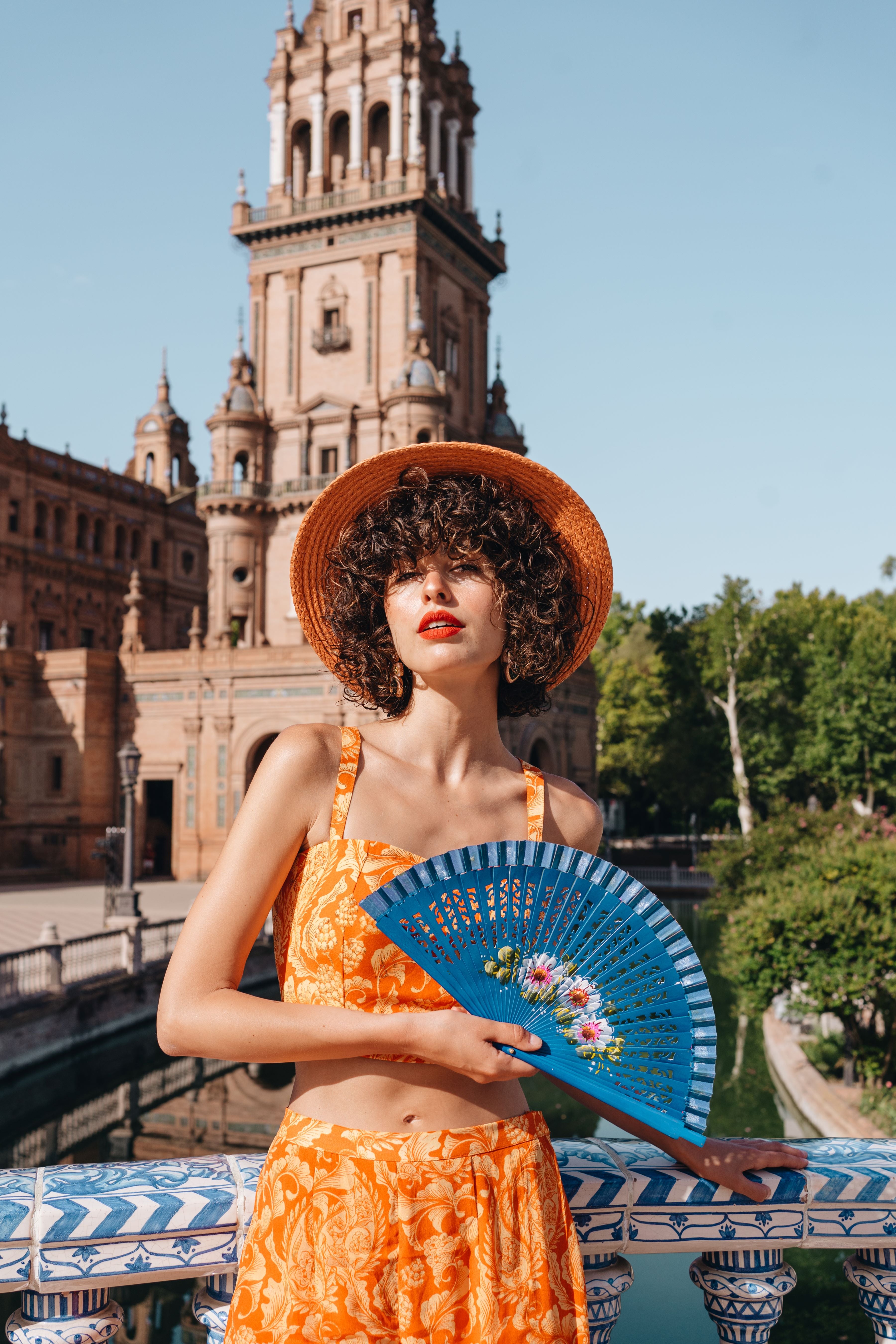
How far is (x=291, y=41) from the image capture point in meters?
36.6

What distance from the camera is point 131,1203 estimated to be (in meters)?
2.03

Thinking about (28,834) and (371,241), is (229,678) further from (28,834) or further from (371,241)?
(371,241)

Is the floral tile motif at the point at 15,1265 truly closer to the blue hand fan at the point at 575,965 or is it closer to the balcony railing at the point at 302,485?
the blue hand fan at the point at 575,965

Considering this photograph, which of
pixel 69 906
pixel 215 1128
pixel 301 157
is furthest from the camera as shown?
pixel 301 157

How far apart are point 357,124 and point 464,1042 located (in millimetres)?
37748

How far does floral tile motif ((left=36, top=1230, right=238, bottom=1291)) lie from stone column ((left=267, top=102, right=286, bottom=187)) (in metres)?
37.8

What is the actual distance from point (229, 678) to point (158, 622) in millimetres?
12983

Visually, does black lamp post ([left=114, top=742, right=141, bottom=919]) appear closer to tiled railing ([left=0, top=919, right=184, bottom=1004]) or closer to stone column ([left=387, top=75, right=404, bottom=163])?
tiled railing ([left=0, top=919, right=184, bottom=1004])

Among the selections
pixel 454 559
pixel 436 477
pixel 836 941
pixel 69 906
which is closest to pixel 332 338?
pixel 69 906

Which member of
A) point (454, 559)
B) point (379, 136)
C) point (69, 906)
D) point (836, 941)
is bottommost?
point (69, 906)

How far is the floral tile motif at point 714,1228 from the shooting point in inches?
90.1

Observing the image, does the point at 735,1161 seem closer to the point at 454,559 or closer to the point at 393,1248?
the point at 393,1248

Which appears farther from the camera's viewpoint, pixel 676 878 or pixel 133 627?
pixel 676 878

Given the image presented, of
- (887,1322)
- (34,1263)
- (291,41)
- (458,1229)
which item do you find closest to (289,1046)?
(458,1229)
